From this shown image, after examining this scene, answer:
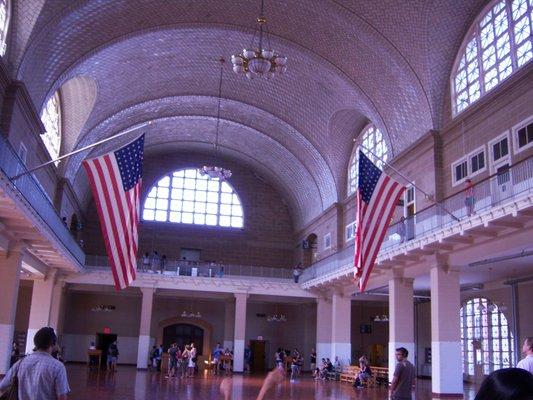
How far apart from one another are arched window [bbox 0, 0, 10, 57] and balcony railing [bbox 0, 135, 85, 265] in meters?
3.35

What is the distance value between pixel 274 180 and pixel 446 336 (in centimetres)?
2265

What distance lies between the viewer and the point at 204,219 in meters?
39.2

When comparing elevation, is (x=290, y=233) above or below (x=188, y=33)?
below

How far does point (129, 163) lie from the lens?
1275cm

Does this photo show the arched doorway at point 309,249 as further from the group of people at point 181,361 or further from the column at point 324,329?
the group of people at point 181,361

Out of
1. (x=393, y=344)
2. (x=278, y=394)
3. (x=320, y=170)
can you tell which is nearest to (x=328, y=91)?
(x=320, y=170)

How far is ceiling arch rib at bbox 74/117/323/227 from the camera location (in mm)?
33906

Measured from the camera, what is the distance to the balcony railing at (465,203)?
14.5m

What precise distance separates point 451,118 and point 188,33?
1099cm

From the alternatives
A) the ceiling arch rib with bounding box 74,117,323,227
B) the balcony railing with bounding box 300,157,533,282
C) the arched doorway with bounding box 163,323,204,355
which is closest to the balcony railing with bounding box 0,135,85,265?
the ceiling arch rib with bounding box 74,117,323,227

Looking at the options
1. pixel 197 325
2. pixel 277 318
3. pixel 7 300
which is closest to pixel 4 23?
pixel 7 300

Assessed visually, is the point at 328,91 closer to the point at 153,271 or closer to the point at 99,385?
the point at 153,271

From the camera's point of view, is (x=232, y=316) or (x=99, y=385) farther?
(x=232, y=316)

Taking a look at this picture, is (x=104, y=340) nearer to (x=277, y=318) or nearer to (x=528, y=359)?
(x=277, y=318)
